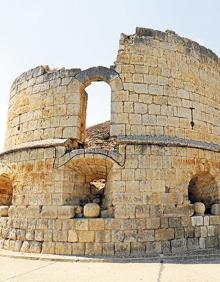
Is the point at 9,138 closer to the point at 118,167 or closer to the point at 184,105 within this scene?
the point at 118,167

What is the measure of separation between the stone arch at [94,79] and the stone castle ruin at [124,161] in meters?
0.03

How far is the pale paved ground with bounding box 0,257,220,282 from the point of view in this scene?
4.36m

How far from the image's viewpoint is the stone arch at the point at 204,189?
24.1ft

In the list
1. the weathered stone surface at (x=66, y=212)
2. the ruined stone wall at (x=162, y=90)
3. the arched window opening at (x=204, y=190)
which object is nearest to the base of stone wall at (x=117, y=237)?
the weathered stone surface at (x=66, y=212)

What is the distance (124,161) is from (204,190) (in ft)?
8.48

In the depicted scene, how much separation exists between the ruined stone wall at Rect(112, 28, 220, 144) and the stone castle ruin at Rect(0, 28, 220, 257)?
0.09 ft

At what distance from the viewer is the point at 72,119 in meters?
6.97

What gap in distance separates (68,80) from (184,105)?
2.96 meters

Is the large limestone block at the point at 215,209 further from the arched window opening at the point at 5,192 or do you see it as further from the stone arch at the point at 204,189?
the arched window opening at the point at 5,192

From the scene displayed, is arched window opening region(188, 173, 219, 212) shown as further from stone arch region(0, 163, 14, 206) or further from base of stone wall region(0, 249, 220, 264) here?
stone arch region(0, 163, 14, 206)

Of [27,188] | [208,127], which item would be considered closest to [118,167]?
[27,188]

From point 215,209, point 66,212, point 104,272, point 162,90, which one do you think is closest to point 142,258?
point 104,272

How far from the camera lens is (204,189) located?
762 cm

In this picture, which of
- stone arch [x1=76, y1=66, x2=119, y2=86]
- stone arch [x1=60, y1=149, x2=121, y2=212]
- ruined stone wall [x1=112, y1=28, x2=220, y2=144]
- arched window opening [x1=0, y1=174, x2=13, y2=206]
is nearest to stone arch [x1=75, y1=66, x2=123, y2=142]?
stone arch [x1=76, y1=66, x2=119, y2=86]
